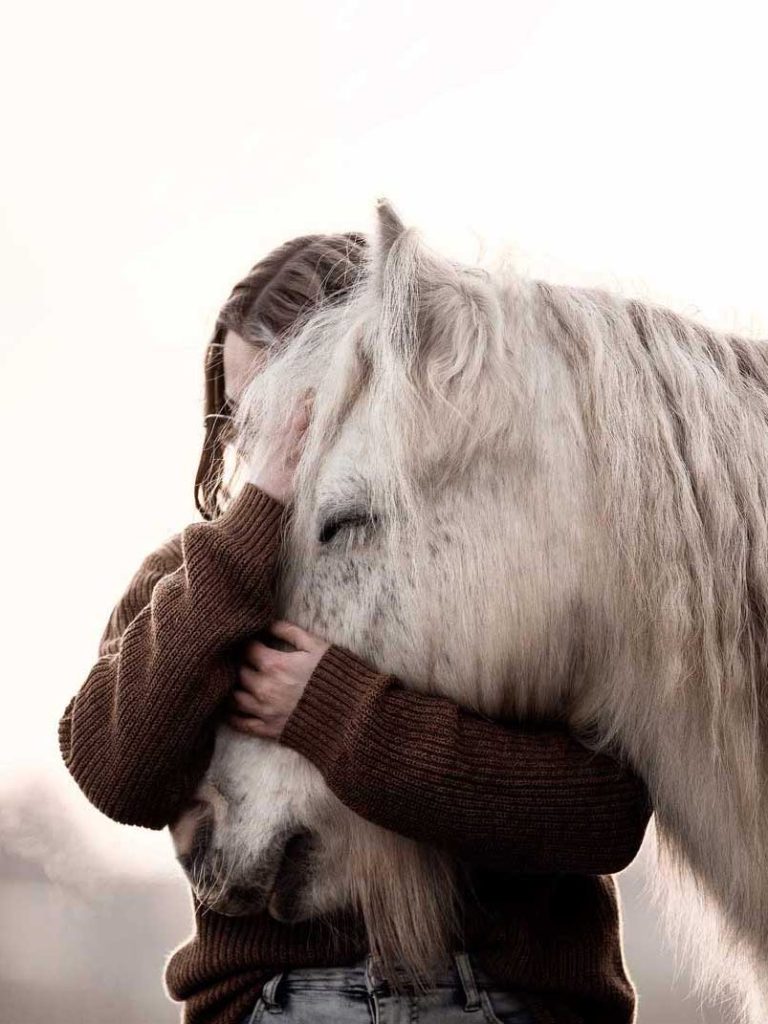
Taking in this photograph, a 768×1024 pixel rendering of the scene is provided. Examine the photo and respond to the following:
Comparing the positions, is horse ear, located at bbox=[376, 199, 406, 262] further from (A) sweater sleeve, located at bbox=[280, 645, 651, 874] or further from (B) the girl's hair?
(A) sweater sleeve, located at bbox=[280, 645, 651, 874]

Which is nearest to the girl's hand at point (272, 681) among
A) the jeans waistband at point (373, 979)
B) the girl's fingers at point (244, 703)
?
the girl's fingers at point (244, 703)

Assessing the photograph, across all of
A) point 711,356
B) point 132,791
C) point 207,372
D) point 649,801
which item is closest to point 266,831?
point 132,791

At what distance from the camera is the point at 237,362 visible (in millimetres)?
1376

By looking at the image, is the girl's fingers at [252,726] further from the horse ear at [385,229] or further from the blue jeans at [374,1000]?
the horse ear at [385,229]

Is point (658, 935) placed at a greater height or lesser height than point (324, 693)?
lesser

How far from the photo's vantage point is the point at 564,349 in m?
1.00

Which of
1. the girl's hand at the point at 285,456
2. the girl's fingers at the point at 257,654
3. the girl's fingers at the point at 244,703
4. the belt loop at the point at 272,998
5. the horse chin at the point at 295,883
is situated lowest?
the belt loop at the point at 272,998

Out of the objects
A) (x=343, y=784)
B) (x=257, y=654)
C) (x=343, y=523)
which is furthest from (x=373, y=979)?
(x=343, y=523)

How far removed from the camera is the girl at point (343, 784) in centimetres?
94

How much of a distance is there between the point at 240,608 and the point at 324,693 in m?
0.11

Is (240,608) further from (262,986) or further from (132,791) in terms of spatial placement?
(262,986)

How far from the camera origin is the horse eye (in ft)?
3.28

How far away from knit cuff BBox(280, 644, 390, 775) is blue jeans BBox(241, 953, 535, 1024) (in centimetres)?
22

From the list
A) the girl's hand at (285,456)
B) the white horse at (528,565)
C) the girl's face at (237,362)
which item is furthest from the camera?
the girl's face at (237,362)
